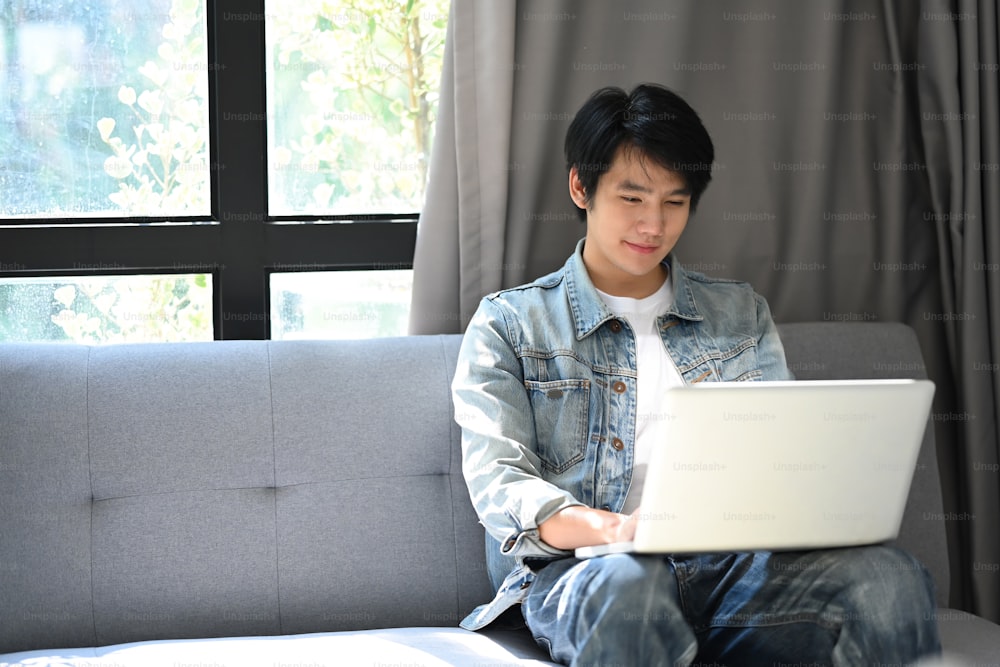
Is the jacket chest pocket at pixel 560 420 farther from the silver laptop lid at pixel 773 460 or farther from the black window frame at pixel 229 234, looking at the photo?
the black window frame at pixel 229 234

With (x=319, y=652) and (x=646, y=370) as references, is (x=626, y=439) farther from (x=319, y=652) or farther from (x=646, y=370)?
(x=319, y=652)

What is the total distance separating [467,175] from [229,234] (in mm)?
510

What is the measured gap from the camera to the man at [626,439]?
1349 millimetres

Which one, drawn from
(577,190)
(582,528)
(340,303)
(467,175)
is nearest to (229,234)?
(340,303)

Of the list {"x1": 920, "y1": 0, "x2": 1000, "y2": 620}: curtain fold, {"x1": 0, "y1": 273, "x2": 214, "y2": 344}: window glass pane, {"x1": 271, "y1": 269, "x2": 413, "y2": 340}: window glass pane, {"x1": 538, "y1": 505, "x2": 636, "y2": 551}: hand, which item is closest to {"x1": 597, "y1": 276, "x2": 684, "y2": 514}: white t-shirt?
{"x1": 538, "y1": 505, "x2": 636, "y2": 551}: hand

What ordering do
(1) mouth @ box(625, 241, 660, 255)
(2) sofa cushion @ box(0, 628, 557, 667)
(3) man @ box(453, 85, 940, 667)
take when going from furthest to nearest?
(1) mouth @ box(625, 241, 660, 255), (2) sofa cushion @ box(0, 628, 557, 667), (3) man @ box(453, 85, 940, 667)

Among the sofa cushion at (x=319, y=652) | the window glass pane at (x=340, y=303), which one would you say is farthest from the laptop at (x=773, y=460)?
the window glass pane at (x=340, y=303)

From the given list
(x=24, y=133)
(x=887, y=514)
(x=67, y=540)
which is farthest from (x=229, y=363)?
(x=887, y=514)

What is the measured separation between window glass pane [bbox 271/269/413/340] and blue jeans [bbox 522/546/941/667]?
893 millimetres

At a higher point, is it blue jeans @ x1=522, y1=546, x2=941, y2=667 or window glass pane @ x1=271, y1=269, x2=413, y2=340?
window glass pane @ x1=271, y1=269, x2=413, y2=340

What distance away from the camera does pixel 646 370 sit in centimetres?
177

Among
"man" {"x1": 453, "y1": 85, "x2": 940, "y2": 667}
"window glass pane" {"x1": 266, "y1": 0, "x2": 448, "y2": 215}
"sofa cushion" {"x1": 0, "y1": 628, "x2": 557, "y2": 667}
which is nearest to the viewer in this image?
"man" {"x1": 453, "y1": 85, "x2": 940, "y2": 667}

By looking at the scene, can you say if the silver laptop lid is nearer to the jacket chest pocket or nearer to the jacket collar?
the jacket chest pocket

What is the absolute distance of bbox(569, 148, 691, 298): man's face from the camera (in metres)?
1.75
